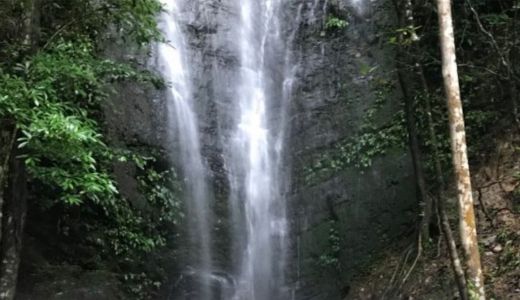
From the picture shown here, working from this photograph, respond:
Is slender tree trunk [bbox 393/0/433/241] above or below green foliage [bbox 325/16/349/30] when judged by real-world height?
below

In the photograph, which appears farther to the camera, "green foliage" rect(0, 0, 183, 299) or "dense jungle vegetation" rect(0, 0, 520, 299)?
"dense jungle vegetation" rect(0, 0, 520, 299)

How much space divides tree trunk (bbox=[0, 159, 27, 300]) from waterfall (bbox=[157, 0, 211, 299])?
5.04m

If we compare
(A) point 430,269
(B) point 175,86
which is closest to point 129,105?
(B) point 175,86

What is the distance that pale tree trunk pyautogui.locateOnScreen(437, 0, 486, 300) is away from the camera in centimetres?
669

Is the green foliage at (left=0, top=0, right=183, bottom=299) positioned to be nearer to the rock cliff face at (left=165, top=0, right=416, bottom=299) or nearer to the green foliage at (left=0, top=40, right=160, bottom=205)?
the green foliage at (left=0, top=40, right=160, bottom=205)

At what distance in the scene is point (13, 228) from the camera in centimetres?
705

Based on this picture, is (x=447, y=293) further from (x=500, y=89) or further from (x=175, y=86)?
(x=175, y=86)

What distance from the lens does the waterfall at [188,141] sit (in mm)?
12578

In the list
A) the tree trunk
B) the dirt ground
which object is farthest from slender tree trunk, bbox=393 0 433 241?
the tree trunk

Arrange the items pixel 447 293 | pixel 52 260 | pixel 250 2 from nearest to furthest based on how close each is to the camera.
A: pixel 447 293 < pixel 52 260 < pixel 250 2

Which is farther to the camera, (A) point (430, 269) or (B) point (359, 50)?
(B) point (359, 50)

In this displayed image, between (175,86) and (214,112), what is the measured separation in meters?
1.18

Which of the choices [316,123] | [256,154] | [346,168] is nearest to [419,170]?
[346,168]

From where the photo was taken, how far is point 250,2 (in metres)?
16.8
